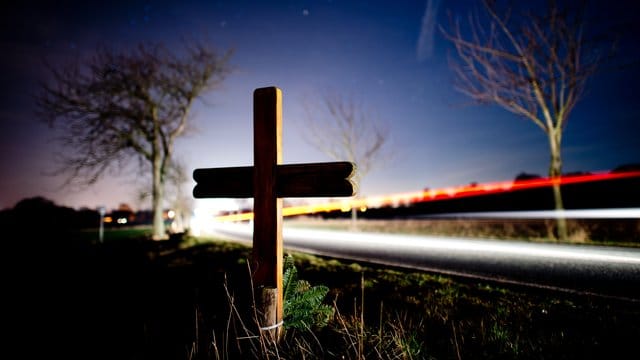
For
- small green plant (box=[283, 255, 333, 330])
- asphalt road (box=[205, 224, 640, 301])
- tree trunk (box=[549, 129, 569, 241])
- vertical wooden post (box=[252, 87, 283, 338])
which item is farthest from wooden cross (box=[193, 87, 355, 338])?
tree trunk (box=[549, 129, 569, 241])

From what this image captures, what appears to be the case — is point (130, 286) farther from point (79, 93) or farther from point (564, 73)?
point (564, 73)

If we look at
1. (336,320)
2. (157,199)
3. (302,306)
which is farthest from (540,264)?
(157,199)

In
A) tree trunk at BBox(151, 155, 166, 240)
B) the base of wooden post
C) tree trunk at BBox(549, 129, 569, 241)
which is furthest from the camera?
tree trunk at BBox(151, 155, 166, 240)

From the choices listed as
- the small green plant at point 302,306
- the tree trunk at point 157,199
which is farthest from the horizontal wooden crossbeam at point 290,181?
the tree trunk at point 157,199

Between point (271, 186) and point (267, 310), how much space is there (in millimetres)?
1013

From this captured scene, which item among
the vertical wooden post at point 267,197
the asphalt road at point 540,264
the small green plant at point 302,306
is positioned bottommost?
the asphalt road at point 540,264

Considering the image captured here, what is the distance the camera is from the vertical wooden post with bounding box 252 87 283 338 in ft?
9.18

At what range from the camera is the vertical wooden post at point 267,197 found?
9.18 feet

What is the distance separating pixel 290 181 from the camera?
2.81 meters

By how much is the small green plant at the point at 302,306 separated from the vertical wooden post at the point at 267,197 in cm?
25

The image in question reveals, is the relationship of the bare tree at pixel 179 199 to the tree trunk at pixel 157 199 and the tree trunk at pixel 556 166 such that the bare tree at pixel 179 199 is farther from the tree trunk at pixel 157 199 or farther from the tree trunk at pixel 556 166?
the tree trunk at pixel 556 166

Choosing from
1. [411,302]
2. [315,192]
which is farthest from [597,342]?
[315,192]

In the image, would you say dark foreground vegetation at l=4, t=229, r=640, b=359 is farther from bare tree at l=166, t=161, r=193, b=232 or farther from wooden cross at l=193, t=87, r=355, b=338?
bare tree at l=166, t=161, r=193, b=232

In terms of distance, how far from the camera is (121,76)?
15.9 m
